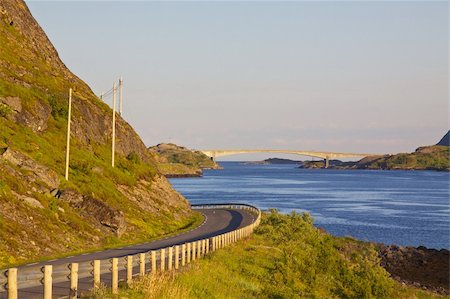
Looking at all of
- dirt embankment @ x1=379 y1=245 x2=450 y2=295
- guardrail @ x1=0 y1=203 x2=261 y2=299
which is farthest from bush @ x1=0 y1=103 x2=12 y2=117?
dirt embankment @ x1=379 y1=245 x2=450 y2=295

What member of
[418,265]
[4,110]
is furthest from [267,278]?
[418,265]

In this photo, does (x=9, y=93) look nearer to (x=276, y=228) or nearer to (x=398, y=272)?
(x=276, y=228)

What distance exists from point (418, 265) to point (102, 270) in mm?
43293

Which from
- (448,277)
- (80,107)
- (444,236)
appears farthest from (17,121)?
(444,236)

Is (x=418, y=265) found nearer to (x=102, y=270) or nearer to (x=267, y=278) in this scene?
(x=267, y=278)

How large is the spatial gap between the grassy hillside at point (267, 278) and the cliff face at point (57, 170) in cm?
1059

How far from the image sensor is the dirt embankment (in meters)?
58.4

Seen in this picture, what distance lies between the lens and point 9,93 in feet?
186

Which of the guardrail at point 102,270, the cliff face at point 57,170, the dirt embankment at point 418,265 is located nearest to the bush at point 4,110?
the cliff face at point 57,170

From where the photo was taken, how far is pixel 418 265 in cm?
6512

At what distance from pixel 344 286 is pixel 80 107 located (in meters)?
40.9

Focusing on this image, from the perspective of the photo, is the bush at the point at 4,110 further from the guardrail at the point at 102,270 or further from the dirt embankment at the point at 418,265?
the dirt embankment at the point at 418,265

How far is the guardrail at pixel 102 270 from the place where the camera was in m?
17.3

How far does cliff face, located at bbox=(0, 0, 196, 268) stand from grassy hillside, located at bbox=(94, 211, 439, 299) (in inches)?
417
